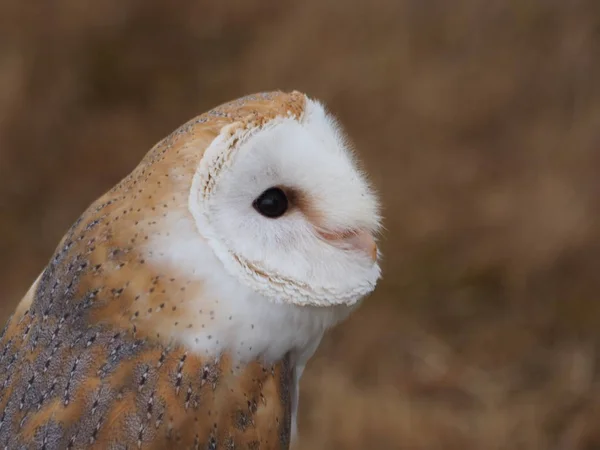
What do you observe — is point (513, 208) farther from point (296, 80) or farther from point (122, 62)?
point (122, 62)

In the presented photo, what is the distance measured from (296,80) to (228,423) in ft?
8.35

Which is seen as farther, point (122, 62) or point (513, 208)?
point (122, 62)

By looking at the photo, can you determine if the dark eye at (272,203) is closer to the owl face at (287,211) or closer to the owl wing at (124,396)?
the owl face at (287,211)

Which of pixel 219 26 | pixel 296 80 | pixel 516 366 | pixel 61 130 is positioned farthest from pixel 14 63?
pixel 516 366

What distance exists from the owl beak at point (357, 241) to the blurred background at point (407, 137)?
5.94 feet

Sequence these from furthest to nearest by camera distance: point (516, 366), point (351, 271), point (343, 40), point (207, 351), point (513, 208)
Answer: point (343, 40), point (513, 208), point (516, 366), point (351, 271), point (207, 351)

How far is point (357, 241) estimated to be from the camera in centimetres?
104

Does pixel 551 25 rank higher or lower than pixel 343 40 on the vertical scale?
lower

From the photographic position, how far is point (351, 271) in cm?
104

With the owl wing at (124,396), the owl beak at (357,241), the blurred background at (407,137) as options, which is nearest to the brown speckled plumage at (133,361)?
the owl wing at (124,396)

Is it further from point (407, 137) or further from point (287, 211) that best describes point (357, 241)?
point (407, 137)

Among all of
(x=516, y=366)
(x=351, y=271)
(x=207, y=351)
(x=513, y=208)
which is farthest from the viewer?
(x=513, y=208)

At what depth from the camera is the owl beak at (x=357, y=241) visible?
102cm

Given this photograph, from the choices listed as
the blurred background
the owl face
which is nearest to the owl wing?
the owl face
